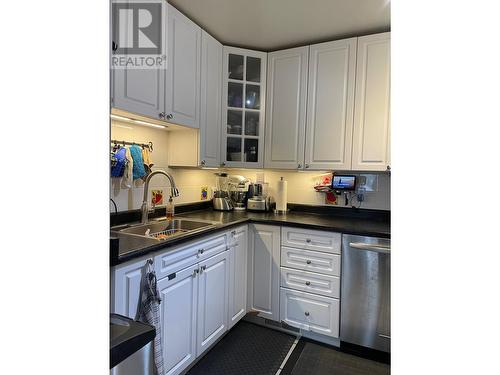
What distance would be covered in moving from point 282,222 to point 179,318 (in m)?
0.99

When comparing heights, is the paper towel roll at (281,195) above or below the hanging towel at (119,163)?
below

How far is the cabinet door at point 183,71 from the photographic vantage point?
1.76m

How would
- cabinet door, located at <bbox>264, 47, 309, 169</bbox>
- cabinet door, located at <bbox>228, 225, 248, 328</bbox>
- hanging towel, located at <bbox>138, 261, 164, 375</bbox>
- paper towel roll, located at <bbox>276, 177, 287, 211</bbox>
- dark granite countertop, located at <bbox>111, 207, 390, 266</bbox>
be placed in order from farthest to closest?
paper towel roll, located at <bbox>276, 177, 287, 211</bbox> < cabinet door, located at <bbox>264, 47, 309, 169</bbox> < cabinet door, located at <bbox>228, 225, 248, 328</bbox> < dark granite countertop, located at <bbox>111, 207, 390, 266</bbox> < hanging towel, located at <bbox>138, 261, 164, 375</bbox>

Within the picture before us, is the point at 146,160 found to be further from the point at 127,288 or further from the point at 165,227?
the point at 127,288

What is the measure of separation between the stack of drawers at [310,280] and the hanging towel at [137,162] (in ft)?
3.67

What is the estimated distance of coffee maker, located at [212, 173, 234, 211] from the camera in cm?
255

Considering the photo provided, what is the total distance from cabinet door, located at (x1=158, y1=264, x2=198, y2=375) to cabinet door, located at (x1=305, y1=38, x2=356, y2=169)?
1.35m

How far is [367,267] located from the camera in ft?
6.18
